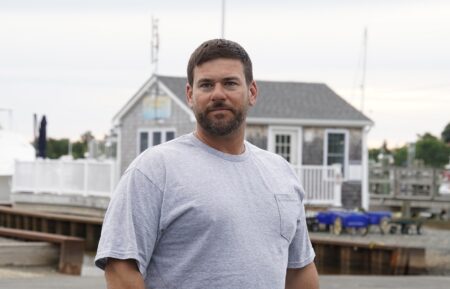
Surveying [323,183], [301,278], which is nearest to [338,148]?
[323,183]

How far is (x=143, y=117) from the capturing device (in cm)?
3506

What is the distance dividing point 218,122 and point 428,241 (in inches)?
884

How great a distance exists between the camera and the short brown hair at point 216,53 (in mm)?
3906

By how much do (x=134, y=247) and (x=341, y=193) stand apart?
92.8 ft

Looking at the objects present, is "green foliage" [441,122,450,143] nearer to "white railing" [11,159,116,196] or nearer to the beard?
"white railing" [11,159,116,196]

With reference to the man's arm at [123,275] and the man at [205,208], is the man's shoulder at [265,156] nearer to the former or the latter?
the man at [205,208]

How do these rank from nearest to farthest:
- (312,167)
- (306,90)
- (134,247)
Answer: (134,247), (312,167), (306,90)

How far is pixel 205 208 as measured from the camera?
3.78 meters

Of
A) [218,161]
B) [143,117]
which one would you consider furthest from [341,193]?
[218,161]

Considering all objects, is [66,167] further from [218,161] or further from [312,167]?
[218,161]

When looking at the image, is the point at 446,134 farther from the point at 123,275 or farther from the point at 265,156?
the point at 123,275

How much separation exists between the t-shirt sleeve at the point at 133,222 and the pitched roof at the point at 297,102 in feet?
89.4

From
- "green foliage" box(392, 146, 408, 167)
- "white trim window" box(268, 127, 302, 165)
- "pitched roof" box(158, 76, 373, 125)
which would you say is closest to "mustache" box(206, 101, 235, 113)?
"pitched roof" box(158, 76, 373, 125)

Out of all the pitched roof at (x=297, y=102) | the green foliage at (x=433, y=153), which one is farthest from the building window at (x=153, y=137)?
the green foliage at (x=433, y=153)
